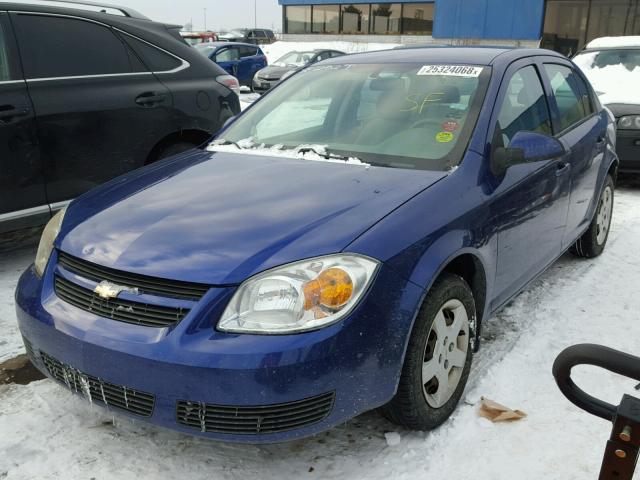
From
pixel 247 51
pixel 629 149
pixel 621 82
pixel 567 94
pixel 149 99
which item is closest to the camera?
pixel 567 94

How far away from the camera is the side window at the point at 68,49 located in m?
4.02

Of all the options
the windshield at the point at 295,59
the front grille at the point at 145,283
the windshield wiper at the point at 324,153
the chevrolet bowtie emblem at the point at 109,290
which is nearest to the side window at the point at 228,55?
the windshield at the point at 295,59

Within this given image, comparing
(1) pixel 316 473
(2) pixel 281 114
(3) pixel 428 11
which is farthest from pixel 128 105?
(3) pixel 428 11

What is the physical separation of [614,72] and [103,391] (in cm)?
789

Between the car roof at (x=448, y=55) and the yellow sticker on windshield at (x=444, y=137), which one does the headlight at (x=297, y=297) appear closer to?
the yellow sticker on windshield at (x=444, y=137)

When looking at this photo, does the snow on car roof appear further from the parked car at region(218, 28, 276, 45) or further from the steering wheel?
the parked car at region(218, 28, 276, 45)

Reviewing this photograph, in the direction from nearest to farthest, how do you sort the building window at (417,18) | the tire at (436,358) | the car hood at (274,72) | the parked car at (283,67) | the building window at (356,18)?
the tire at (436,358)
the parked car at (283,67)
the car hood at (274,72)
the building window at (417,18)
the building window at (356,18)

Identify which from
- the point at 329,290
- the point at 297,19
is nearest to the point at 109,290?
the point at 329,290

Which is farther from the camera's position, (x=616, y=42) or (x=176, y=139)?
(x=616, y=42)

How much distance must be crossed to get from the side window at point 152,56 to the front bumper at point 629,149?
4.89m

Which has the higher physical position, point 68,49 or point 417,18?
point 68,49

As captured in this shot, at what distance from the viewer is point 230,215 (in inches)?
91.8

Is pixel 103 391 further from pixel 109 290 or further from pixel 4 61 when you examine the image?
pixel 4 61

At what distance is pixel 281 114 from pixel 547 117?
→ 5.13 feet
